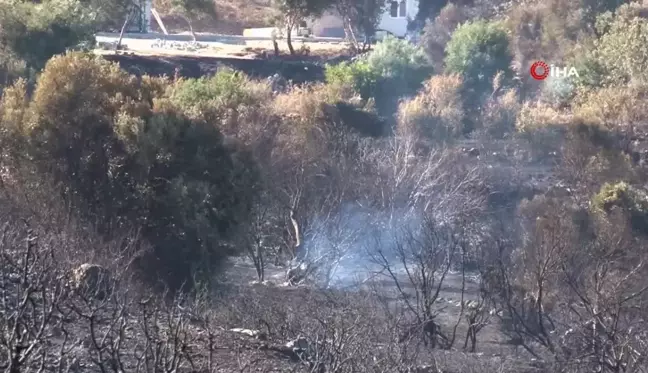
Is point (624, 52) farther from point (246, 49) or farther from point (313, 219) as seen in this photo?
point (313, 219)

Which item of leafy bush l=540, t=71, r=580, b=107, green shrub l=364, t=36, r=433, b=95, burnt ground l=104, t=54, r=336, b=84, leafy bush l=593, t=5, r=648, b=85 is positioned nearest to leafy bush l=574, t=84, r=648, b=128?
leafy bush l=593, t=5, r=648, b=85

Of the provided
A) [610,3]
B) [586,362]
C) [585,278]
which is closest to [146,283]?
[586,362]

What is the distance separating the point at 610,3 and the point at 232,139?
2697cm

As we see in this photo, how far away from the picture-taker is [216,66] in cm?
3784

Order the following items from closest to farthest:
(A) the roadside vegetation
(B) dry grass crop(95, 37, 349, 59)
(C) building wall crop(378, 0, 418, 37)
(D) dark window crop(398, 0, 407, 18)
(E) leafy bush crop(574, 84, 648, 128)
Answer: (A) the roadside vegetation < (E) leafy bush crop(574, 84, 648, 128) < (B) dry grass crop(95, 37, 349, 59) < (C) building wall crop(378, 0, 418, 37) < (D) dark window crop(398, 0, 407, 18)

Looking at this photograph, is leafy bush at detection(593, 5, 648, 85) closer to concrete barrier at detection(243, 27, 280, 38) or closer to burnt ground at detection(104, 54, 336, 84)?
burnt ground at detection(104, 54, 336, 84)

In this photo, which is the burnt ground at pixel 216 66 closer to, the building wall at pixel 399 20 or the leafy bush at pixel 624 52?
the leafy bush at pixel 624 52

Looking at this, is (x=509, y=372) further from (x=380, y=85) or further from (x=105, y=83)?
(x=380, y=85)

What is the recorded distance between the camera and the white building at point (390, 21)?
52344mm

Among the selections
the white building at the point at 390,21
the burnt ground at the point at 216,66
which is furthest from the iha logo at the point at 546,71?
the white building at the point at 390,21

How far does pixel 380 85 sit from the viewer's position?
124 feet

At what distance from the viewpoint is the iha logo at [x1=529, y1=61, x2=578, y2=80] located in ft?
134

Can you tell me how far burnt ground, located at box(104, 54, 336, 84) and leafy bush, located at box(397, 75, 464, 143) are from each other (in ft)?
14.6

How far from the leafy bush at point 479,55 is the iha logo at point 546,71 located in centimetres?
132
